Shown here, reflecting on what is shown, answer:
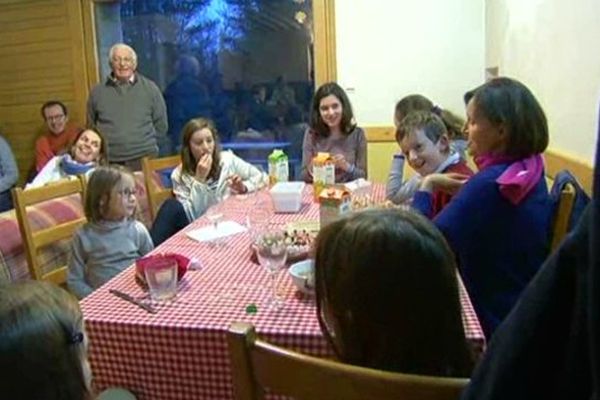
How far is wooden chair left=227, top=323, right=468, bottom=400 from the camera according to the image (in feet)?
2.46

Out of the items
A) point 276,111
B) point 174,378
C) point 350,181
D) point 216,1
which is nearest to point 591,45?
point 350,181

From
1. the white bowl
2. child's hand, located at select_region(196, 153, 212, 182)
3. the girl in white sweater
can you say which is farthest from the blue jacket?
child's hand, located at select_region(196, 153, 212, 182)

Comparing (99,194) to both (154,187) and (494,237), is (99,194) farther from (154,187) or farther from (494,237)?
(494,237)

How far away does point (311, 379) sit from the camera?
81 cm

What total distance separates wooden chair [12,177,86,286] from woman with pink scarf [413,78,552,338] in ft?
4.62

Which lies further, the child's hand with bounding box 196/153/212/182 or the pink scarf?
the child's hand with bounding box 196/153/212/182

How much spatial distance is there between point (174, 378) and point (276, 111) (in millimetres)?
3515

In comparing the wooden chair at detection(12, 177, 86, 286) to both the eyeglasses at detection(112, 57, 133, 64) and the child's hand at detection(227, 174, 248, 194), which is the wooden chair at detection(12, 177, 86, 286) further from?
the eyeglasses at detection(112, 57, 133, 64)

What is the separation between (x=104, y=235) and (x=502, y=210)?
4.55 feet

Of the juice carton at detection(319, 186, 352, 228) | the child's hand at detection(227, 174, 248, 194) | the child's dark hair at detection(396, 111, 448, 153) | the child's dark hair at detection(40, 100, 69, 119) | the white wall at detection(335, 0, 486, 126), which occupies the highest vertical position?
the white wall at detection(335, 0, 486, 126)

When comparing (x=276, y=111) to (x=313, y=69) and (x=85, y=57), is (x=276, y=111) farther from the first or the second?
(x=85, y=57)

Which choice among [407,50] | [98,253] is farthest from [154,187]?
[407,50]

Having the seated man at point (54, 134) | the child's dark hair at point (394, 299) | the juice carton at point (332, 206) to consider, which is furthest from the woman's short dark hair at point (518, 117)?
the seated man at point (54, 134)

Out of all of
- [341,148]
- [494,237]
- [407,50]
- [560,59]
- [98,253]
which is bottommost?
[98,253]
